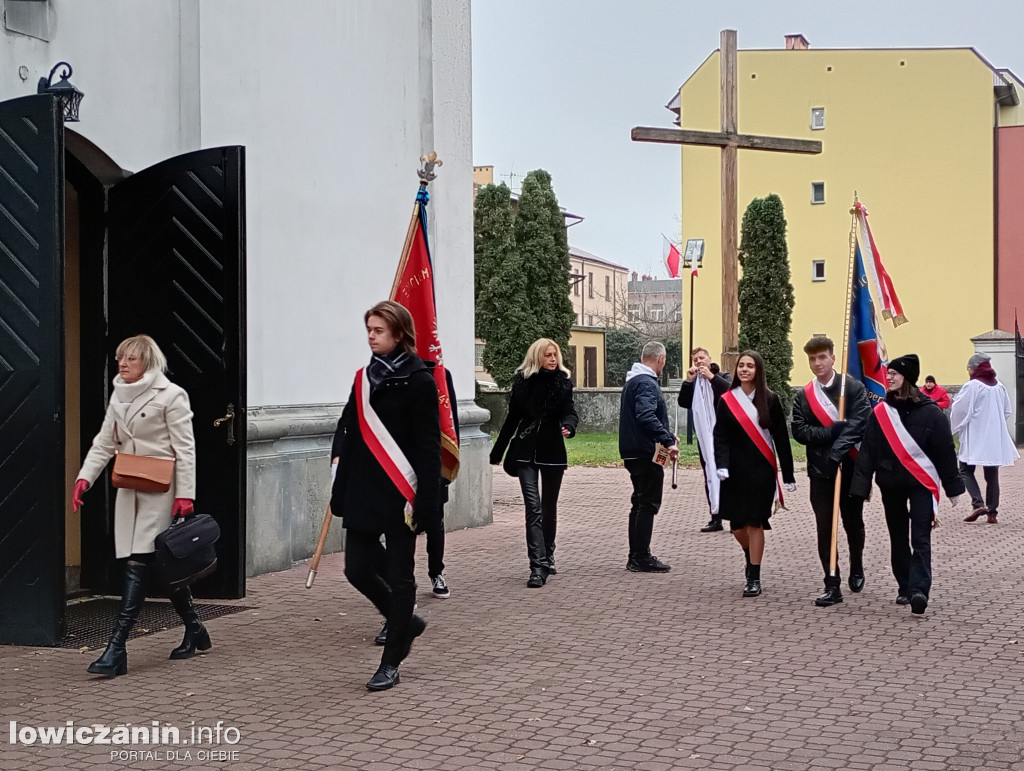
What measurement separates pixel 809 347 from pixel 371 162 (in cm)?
460

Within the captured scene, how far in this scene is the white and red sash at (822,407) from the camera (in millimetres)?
8695

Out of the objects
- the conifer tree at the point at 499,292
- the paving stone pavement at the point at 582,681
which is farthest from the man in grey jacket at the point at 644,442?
the conifer tree at the point at 499,292

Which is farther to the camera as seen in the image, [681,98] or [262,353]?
[681,98]

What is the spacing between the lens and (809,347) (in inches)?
351

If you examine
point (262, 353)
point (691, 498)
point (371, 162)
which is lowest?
point (691, 498)

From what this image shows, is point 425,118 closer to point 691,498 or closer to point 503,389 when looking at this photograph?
point 691,498

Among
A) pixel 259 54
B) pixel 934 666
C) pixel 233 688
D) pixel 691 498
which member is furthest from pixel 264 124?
pixel 691 498

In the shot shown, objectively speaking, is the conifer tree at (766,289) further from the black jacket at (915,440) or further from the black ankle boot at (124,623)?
the black ankle boot at (124,623)

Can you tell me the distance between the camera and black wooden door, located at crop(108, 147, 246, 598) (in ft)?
28.0

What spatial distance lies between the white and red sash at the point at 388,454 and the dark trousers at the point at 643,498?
4.07m

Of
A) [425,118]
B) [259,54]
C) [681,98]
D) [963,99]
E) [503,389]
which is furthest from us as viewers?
[681,98]

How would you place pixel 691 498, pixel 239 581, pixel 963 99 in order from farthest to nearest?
pixel 963 99, pixel 691 498, pixel 239 581

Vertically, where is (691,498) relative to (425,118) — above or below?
below

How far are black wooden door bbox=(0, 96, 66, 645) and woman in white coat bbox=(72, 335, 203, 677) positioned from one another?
2.08ft
